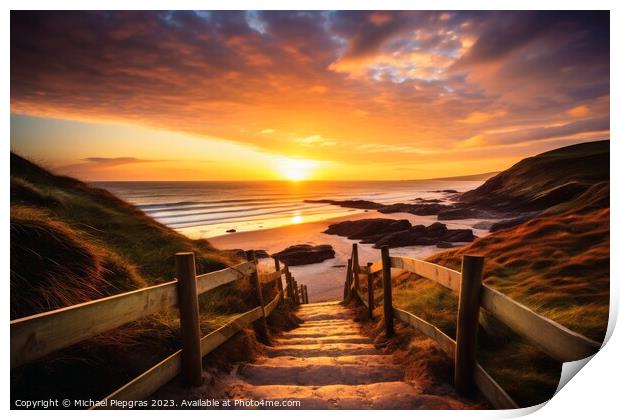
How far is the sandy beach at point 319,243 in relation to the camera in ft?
55.0

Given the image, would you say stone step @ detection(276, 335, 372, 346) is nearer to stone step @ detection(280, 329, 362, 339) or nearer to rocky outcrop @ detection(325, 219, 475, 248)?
stone step @ detection(280, 329, 362, 339)

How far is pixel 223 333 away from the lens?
12.0 ft

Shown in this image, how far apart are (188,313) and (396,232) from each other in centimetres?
1888

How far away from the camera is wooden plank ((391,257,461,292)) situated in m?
3.01

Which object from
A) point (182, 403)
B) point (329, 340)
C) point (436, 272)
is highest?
point (436, 272)

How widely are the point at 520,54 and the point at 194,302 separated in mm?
5348

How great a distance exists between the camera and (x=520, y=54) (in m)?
5.02

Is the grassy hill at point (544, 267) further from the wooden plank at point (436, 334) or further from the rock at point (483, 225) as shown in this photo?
the rock at point (483, 225)

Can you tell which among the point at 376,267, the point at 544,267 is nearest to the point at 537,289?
the point at 544,267

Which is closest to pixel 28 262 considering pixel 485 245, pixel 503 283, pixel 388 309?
pixel 388 309

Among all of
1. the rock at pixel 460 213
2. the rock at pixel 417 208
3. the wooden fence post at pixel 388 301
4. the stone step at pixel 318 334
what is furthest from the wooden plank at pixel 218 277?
the rock at pixel 417 208

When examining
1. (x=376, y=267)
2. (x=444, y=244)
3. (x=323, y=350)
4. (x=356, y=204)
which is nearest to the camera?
(x=323, y=350)

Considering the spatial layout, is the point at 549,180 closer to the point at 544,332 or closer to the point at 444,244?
the point at 544,332

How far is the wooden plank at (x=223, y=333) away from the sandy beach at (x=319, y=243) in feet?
31.8
